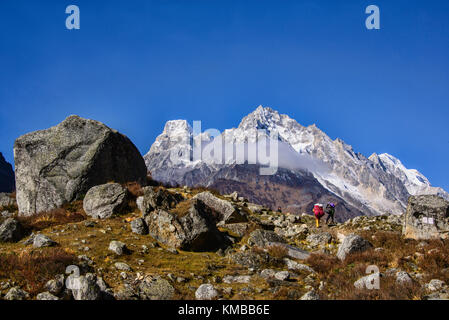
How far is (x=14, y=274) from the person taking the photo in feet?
33.3

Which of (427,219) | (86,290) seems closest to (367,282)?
(86,290)

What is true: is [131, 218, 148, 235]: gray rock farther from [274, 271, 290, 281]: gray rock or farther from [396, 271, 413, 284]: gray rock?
[396, 271, 413, 284]: gray rock

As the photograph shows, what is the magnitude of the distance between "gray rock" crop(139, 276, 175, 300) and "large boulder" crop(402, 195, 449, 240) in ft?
41.9

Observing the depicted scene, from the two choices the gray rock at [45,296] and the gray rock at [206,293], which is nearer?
the gray rock at [45,296]

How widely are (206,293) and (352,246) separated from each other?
720 cm

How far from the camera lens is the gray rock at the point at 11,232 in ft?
52.4

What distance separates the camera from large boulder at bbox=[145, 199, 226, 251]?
15.7 meters

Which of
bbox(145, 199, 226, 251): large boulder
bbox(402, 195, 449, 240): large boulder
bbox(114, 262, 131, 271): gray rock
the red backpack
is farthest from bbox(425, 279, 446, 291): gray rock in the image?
the red backpack

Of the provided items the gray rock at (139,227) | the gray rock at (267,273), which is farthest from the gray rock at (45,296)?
the gray rock at (139,227)

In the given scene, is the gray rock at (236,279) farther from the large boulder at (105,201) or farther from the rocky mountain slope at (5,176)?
the rocky mountain slope at (5,176)

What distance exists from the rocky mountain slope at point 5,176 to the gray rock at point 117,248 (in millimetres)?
156545

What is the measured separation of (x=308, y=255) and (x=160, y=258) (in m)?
6.33
